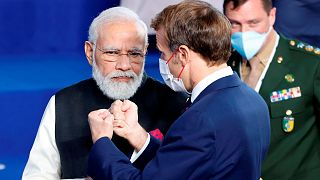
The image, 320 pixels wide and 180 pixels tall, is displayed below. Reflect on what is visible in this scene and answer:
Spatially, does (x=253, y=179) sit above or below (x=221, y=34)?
below

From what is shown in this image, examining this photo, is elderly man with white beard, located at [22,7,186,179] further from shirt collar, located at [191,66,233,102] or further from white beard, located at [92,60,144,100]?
shirt collar, located at [191,66,233,102]

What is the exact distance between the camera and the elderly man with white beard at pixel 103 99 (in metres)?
2.67

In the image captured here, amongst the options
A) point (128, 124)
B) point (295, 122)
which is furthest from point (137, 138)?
point (295, 122)

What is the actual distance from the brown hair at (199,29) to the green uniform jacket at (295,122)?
97cm

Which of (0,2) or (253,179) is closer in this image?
(253,179)

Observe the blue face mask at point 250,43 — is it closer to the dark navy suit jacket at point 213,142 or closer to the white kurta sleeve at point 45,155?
the white kurta sleeve at point 45,155

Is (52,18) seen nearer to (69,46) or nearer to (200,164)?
(69,46)

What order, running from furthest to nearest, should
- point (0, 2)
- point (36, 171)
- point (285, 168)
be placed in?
point (0, 2) < point (285, 168) < point (36, 171)

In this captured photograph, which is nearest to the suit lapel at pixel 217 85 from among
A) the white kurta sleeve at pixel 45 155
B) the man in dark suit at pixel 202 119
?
the man in dark suit at pixel 202 119

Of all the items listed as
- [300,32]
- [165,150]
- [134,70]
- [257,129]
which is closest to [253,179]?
[257,129]

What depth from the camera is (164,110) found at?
281cm

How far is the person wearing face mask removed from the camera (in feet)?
10.1

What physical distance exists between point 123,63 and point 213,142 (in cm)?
70

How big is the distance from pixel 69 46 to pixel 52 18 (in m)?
0.20
